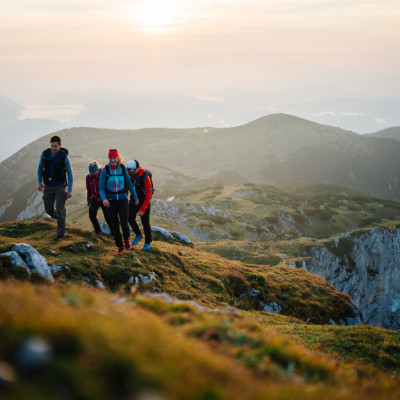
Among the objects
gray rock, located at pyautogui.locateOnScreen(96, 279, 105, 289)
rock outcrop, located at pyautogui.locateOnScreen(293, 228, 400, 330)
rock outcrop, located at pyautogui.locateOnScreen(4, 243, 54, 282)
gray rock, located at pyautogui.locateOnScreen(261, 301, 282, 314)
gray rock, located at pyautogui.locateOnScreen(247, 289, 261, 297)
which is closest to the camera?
rock outcrop, located at pyautogui.locateOnScreen(4, 243, 54, 282)

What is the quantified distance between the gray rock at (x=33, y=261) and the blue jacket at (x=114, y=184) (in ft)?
12.2

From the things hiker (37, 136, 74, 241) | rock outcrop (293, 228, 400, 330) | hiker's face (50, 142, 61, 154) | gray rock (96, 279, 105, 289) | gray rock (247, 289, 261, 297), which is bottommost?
rock outcrop (293, 228, 400, 330)

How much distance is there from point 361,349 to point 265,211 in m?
73.0

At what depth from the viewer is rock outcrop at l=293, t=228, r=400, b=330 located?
178ft

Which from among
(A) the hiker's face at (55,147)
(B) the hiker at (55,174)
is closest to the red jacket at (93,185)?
(B) the hiker at (55,174)

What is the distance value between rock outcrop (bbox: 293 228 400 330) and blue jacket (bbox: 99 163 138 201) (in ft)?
125

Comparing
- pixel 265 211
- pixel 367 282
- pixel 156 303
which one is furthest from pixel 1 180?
pixel 156 303

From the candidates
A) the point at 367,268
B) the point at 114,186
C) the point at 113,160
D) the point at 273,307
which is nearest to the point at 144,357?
the point at 114,186

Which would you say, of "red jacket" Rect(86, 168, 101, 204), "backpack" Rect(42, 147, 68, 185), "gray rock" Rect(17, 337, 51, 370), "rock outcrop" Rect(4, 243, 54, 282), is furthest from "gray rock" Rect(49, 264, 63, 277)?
"gray rock" Rect(17, 337, 51, 370)

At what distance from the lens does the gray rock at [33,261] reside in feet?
36.4

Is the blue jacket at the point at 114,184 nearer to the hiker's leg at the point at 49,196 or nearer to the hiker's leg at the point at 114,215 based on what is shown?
the hiker's leg at the point at 114,215

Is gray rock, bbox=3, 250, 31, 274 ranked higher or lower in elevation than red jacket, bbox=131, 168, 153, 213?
lower

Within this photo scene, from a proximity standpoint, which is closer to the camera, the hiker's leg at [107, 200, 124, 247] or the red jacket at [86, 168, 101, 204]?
the hiker's leg at [107, 200, 124, 247]

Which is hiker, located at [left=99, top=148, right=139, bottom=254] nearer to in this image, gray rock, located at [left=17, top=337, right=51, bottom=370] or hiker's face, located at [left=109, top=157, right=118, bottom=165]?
hiker's face, located at [left=109, top=157, right=118, bottom=165]
